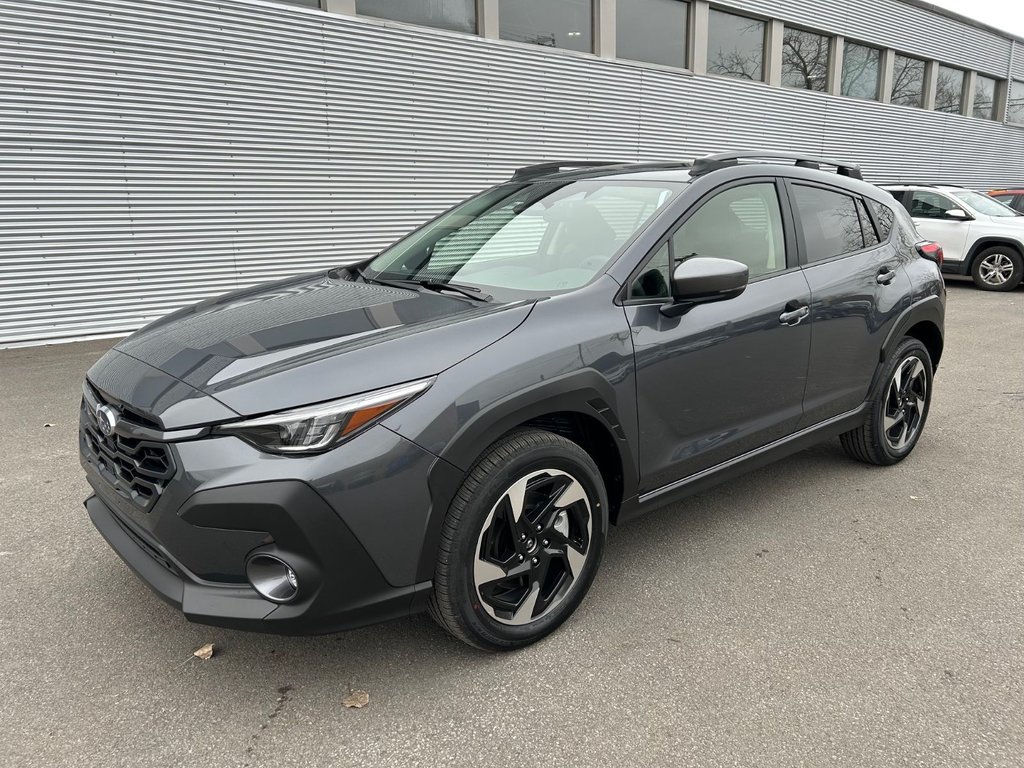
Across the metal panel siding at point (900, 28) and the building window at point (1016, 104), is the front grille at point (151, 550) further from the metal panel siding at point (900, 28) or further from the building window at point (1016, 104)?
the building window at point (1016, 104)

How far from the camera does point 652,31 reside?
13.1 meters

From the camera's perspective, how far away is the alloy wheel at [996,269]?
12.0 metres

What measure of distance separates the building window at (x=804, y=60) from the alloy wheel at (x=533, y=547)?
52.8ft

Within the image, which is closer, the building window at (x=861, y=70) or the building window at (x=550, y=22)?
the building window at (x=550, y=22)

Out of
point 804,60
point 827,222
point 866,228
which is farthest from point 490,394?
point 804,60

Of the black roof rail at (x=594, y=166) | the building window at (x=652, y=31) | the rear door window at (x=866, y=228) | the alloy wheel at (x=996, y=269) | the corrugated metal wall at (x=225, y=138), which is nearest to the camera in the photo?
the black roof rail at (x=594, y=166)

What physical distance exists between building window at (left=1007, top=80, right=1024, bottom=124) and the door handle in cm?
2592

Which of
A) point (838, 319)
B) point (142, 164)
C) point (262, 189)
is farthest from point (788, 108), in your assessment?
point (838, 319)

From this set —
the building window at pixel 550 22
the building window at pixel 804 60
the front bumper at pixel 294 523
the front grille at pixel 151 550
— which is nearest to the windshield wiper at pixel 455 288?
the front bumper at pixel 294 523

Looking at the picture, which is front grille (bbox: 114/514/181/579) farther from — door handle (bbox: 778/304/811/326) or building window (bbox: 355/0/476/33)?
building window (bbox: 355/0/476/33)

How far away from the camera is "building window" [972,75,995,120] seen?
2233cm

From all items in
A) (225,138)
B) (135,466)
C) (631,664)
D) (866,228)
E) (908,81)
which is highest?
(908,81)

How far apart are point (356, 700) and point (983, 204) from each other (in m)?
13.6

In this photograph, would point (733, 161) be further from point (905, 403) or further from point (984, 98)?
point (984, 98)
